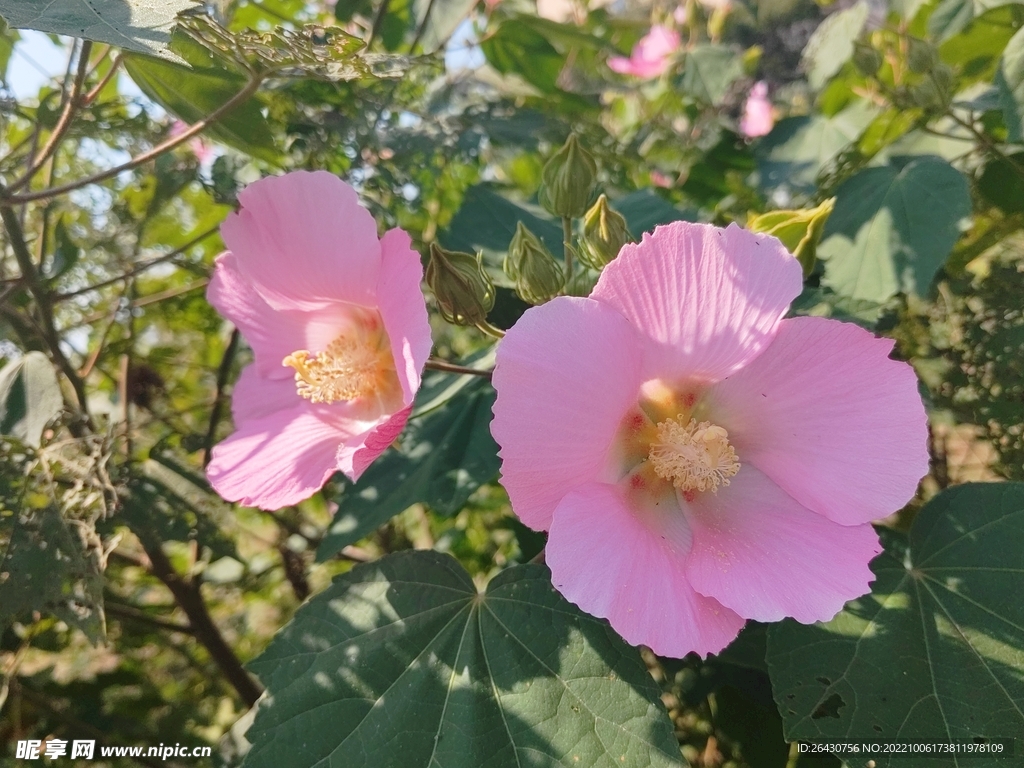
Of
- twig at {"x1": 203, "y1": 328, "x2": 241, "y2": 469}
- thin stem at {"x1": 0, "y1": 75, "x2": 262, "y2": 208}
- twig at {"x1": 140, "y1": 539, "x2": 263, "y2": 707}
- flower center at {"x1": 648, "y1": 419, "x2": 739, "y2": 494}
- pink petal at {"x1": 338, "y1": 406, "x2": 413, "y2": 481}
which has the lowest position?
twig at {"x1": 140, "y1": 539, "x2": 263, "y2": 707}

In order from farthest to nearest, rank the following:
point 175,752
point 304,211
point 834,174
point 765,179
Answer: point 765,179 < point 834,174 < point 175,752 < point 304,211

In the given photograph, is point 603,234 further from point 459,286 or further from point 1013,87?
point 1013,87

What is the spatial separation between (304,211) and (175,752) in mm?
1144

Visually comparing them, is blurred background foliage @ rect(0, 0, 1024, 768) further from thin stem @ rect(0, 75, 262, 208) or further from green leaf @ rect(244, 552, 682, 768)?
green leaf @ rect(244, 552, 682, 768)

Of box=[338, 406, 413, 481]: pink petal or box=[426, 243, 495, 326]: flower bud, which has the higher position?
box=[426, 243, 495, 326]: flower bud

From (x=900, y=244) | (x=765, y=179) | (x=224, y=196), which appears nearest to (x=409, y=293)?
(x=224, y=196)

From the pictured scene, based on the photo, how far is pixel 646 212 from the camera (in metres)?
1.52

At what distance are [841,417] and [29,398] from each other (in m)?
1.35

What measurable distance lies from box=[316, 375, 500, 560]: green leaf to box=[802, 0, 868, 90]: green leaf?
4.29 ft

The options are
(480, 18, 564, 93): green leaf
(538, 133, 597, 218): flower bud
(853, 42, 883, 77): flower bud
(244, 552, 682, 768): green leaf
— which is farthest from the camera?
(480, 18, 564, 93): green leaf

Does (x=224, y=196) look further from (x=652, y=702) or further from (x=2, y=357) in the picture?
(x=652, y=702)

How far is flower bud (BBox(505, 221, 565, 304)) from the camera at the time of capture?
1.07m

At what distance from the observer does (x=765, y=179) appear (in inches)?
78.5

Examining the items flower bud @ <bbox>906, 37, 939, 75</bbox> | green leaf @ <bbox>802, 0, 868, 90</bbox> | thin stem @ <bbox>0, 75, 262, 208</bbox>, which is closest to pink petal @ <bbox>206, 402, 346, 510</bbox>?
thin stem @ <bbox>0, 75, 262, 208</bbox>
